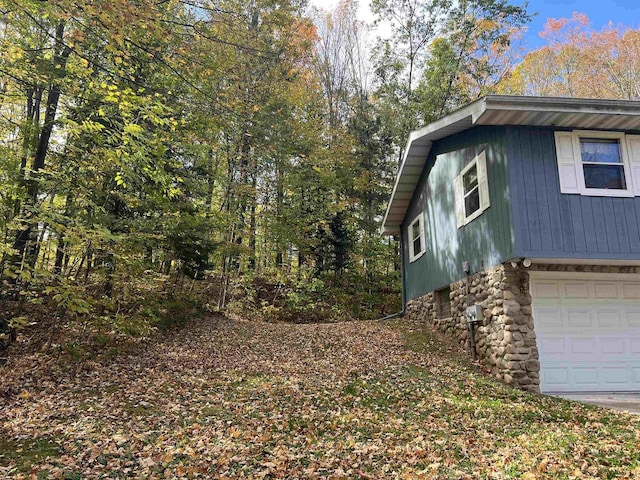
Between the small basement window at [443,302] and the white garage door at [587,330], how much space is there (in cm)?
297

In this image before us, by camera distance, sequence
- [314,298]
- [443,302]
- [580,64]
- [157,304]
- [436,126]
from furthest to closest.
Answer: [580,64]
[314,298]
[157,304]
[443,302]
[436,126]

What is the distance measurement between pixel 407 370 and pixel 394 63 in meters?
17.6

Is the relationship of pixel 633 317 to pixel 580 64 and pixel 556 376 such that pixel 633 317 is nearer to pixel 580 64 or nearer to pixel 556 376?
pixel 556 376

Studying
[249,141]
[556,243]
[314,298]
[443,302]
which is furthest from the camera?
[314,298]

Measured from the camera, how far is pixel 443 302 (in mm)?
10961

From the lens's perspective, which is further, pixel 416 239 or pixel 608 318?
pixel 416 239

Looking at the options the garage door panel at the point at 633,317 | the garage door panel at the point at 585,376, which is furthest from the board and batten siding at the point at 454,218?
the garage door panel at the point at 633,317

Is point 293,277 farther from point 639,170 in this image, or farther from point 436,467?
point 436,467

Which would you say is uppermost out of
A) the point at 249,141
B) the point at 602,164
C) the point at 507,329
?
the point at 249,141

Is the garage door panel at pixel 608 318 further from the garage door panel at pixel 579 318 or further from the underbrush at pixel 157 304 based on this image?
the underbrush at pixel 157 304

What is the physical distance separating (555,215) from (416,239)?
5.82 m

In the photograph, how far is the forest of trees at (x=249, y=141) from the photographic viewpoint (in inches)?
287

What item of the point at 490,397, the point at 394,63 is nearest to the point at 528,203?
the point at 490,397

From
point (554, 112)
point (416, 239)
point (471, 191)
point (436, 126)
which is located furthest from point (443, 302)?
point (554, 112)
